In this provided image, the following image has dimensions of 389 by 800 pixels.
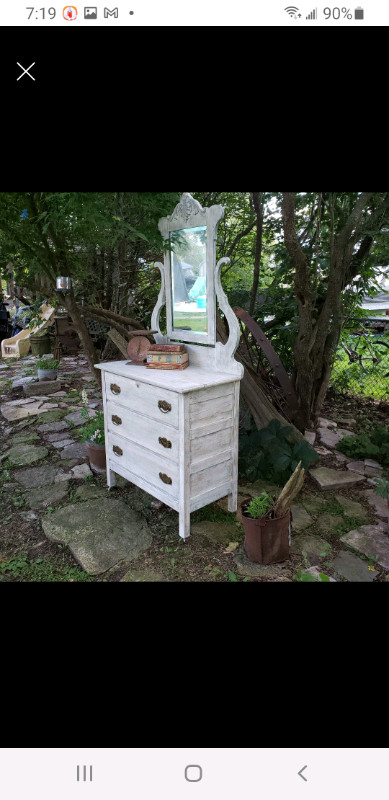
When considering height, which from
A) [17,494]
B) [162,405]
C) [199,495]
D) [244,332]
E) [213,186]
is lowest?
[17,494]

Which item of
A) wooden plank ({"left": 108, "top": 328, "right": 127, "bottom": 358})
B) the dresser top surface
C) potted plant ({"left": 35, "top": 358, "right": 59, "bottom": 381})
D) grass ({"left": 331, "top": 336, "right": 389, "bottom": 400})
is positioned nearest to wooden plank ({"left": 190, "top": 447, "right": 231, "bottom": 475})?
the dresser top surface

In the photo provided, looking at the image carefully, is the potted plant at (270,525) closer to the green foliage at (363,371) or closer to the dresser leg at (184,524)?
the dresser leg at (184,524)

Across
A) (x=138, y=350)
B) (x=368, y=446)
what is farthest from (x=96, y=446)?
(x=368, y=446)

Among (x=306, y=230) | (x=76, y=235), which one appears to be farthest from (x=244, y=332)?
(x=76, y=235)

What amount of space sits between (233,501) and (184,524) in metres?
0.56

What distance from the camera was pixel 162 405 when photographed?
293cm

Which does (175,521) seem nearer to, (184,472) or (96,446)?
(184,472)

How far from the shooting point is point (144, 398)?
3.12 metres

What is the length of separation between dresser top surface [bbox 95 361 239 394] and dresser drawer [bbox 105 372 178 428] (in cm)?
5

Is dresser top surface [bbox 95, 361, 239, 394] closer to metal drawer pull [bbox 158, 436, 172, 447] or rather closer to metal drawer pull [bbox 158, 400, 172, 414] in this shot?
metal drawer pull [bbox 158, 400, 172, 414]

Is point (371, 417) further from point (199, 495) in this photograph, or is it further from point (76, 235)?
point (76, 235)

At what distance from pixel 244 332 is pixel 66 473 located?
2496 millimetres

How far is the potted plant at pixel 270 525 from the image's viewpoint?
2705 mm
